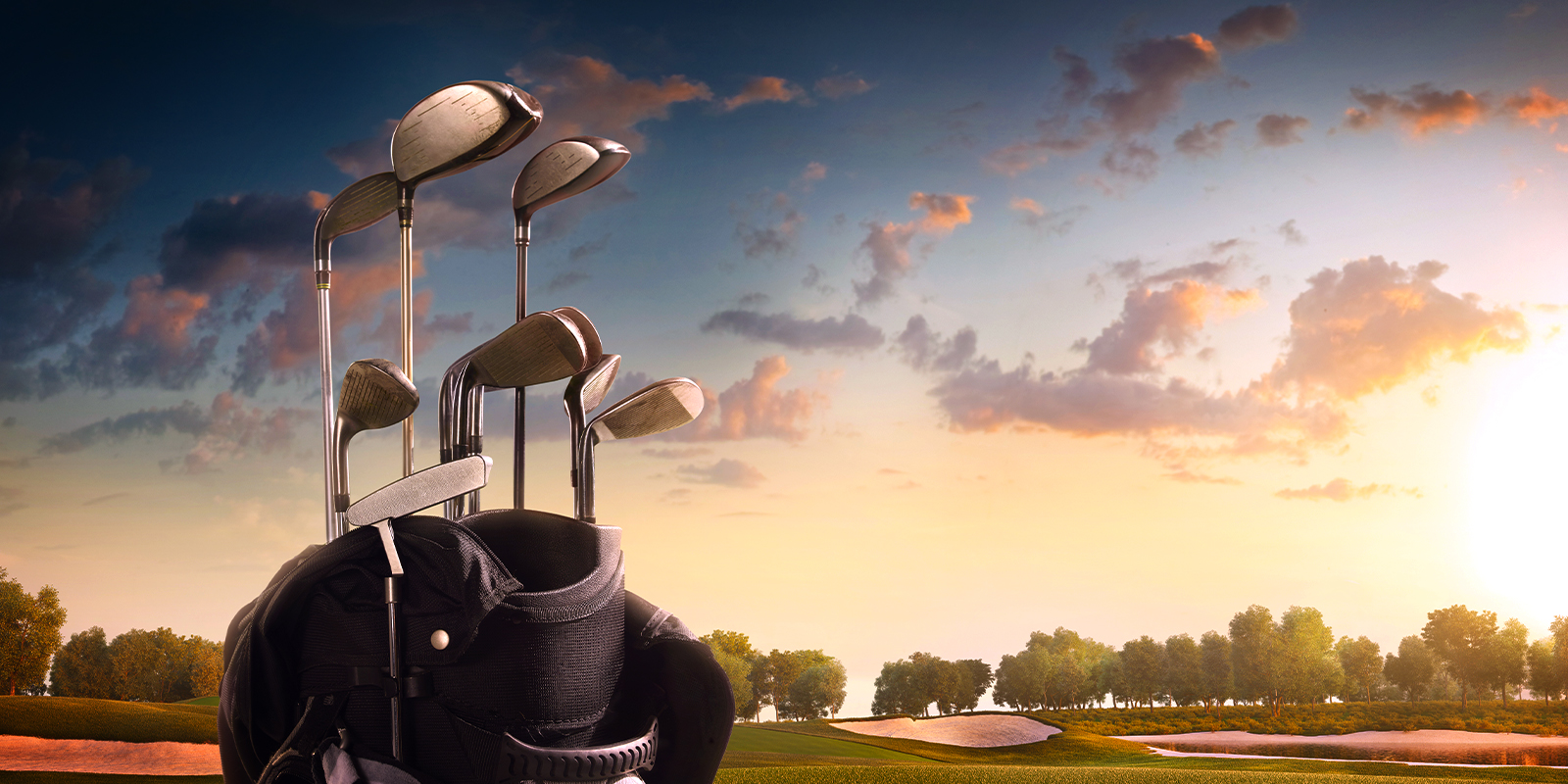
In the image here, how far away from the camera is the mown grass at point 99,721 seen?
1109 centimetres

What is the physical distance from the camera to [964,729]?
19.1 m

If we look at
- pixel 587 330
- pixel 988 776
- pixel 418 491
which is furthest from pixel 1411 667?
pixel 418 491

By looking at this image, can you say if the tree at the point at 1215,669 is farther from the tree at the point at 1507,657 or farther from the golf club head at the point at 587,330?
the golf club head at the point at 587,330

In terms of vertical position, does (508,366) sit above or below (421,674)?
above

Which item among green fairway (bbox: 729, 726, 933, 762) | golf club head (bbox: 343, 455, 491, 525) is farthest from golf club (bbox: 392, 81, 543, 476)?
green fairway (bbox: 729, 726, 933, 762)

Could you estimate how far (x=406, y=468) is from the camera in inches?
93.0

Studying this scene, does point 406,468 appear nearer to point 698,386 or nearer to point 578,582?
point 698,386

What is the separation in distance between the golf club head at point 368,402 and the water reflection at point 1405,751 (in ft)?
62.5

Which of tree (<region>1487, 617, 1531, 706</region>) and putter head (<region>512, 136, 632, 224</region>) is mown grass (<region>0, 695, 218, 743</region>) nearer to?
putter head (<region>512, 136, 632, 224</region>)

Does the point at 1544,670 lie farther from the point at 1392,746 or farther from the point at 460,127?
the point at 460,127

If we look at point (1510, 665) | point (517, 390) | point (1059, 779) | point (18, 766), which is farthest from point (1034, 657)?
Result: point (517, 390)

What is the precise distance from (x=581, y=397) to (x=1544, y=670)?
22.2 m

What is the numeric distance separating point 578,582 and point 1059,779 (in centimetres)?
704

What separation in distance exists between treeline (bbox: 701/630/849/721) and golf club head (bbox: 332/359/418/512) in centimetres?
2005
